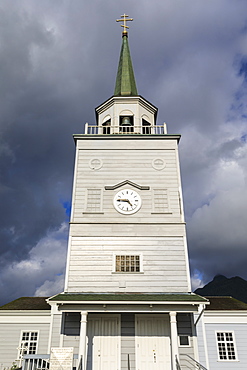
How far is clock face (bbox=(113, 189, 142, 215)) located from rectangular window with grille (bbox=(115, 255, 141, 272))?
254 centimetres

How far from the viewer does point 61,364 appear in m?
12.4

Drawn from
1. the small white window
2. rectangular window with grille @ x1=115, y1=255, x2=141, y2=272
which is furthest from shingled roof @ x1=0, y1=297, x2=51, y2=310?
the small white window

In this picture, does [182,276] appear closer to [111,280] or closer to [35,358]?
[111,280]

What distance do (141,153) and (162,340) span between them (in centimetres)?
1071

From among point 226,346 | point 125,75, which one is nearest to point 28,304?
point 226,346

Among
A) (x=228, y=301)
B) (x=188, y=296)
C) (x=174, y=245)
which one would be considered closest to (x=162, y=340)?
(x=188, y=296)

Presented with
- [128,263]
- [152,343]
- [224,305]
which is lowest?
[152,343]

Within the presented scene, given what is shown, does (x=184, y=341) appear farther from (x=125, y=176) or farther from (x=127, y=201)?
(x=125, y=176)

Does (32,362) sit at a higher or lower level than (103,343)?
lower

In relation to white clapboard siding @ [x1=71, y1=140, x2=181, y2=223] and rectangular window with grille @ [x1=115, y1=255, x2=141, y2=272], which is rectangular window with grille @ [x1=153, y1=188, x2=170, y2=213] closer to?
white clapboard siding @ [x1=71, y1=140, x2=181, y2=223]

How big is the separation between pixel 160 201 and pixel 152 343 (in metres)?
7.52

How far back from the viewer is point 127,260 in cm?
1681

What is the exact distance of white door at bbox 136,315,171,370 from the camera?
587 inches

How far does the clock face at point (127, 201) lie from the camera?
18.1m
